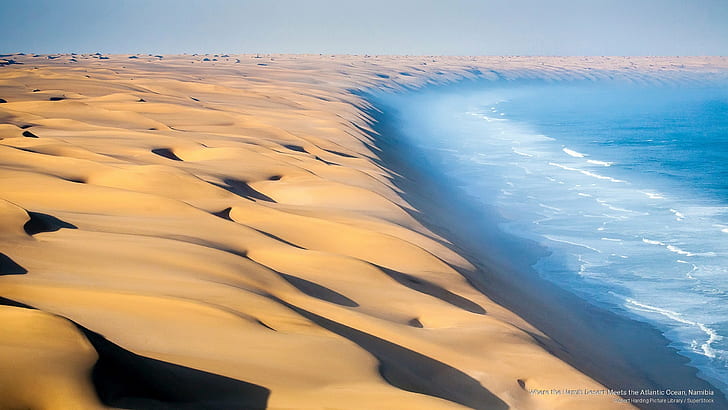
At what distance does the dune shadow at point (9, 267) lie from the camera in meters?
6.48

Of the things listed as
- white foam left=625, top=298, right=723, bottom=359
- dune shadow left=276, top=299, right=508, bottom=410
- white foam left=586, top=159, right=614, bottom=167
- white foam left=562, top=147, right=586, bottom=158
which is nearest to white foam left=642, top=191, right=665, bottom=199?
white foam left=586, top=159, right=614, bottom=167

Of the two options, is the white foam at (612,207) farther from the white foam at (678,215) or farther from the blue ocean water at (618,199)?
→ the white foam at (678,215)

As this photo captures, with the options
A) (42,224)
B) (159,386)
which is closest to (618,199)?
(42,224)

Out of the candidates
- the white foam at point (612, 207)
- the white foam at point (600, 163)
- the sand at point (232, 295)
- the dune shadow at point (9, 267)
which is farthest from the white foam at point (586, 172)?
the dune shadow at point (9, 267)

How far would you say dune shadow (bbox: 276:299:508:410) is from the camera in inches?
241

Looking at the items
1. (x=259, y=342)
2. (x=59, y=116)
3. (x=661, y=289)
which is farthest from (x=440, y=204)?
(x=259, y=342)

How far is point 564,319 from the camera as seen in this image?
11.7 metres

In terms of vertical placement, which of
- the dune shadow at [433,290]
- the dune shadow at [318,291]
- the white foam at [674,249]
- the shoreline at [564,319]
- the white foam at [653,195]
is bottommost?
the shoreline at [564,319]

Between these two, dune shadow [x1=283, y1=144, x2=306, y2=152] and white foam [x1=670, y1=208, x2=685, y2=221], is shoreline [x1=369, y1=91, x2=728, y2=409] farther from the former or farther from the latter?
white foam [x1=670, y1=208, x2=685, y2=221]

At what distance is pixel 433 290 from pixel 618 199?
51.6ft

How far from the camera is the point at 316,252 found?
952 cm

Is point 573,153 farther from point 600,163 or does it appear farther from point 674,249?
point 674,249

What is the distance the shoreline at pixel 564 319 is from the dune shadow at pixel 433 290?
37.2 inches

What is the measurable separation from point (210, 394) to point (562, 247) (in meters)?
13.8
